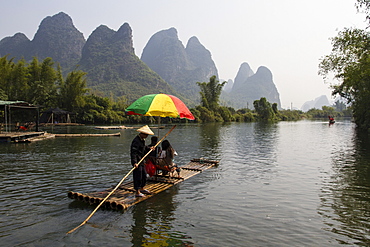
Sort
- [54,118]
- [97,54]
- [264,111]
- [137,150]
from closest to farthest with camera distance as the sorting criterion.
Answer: [137,150]
[54,118]
[264,111]
[97,54]

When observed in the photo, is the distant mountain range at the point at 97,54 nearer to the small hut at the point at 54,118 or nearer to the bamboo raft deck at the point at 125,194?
the small hut at the point at 54,118

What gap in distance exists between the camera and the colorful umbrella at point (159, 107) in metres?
7.88

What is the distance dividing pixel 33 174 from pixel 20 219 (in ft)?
17.6

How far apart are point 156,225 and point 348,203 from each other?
228 inches

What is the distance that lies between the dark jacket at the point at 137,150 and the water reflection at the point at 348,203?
5.01 metres

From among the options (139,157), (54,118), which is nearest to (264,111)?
(54,118)

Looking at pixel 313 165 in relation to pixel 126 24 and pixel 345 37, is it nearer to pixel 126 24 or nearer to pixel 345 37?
pixel 345 37

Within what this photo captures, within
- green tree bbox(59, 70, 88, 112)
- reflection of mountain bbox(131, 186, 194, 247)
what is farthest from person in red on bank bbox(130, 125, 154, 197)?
green tree bbox(59, 70, 88, 112)

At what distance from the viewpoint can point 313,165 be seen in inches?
564

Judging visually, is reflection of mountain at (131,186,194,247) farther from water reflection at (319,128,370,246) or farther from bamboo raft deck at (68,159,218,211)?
water reflection at (319,128,370,246)

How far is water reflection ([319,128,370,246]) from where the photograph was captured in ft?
20.1

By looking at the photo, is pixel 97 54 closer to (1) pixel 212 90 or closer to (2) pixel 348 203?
(1) pixel 212 90

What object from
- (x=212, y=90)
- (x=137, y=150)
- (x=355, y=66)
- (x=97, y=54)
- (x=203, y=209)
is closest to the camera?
(x=203, y=209)

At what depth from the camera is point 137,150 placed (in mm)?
7664
